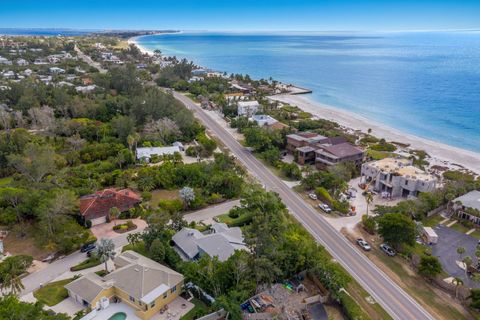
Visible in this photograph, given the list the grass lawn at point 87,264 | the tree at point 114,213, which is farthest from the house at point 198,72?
the grass lawn at point 87,264

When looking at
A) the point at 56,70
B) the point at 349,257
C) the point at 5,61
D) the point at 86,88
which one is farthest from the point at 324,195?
the point at 5,61

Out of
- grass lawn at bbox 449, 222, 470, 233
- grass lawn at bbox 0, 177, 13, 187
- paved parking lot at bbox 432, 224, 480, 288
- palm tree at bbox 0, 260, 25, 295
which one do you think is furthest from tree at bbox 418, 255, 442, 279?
grass lawn at bbox 0, 177, 13, 187

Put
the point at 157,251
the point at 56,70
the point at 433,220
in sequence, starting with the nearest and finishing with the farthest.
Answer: the point at 157,251
the point at 433,220
the point at 56,70

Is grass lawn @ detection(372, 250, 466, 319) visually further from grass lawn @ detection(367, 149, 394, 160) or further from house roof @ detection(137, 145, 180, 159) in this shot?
house roof @ detection(137, 145, 180, 159)

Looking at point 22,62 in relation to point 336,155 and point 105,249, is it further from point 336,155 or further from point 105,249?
point 105,249

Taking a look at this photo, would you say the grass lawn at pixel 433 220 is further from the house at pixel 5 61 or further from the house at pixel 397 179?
the house at pixel 5 61

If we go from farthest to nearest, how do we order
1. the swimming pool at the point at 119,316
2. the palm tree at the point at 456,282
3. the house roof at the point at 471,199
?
the house roof at the point at 471,199 → the palm tree at the point at 456,282 → the swimming pool at the point at 119,316
